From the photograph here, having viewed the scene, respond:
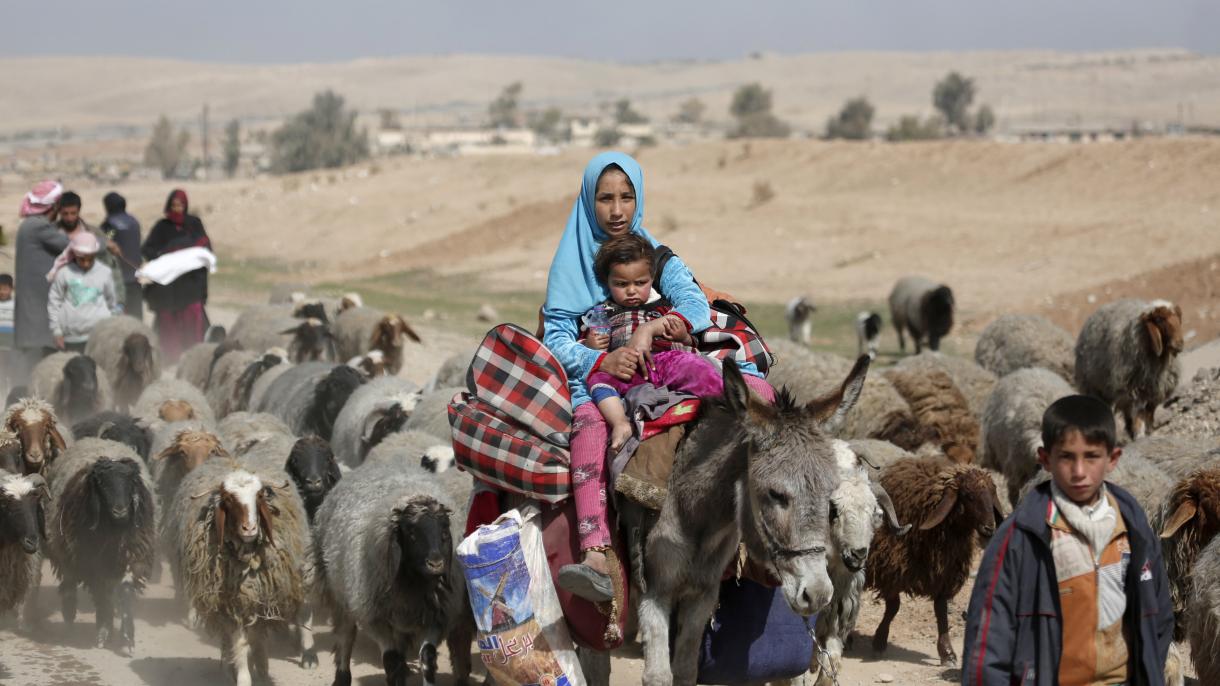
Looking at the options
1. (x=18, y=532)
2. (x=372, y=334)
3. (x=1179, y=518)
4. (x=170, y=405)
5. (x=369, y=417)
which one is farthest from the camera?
(x=372, y=334)

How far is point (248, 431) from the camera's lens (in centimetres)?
1001

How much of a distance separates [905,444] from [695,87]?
134411mm

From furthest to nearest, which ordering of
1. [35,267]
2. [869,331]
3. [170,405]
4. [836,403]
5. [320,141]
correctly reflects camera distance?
[320,141] → [869,331] → [35,267] → [170,405] → [836,403]

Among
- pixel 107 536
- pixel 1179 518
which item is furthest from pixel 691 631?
pixel 107 536

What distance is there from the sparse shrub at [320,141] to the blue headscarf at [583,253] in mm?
62396

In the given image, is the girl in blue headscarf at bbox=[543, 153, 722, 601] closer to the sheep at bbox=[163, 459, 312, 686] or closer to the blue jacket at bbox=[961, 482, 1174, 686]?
the blue jacket at bbox=[961, 482, 1174, 686]

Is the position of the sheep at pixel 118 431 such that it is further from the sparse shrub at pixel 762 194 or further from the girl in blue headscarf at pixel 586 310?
the sparse shrub at pixel 762 194

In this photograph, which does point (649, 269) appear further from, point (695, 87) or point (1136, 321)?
point (695, 87)

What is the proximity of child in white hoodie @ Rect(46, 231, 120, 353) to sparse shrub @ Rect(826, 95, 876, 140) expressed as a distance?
50851 mm

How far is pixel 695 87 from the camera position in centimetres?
14162

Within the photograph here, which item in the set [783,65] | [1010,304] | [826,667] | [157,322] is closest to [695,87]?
[783,65]

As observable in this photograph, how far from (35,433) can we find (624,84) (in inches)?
5892

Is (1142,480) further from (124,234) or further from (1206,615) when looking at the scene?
(124,234)

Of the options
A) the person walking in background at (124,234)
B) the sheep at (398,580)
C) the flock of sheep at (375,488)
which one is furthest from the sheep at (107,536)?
the person walking in background at (124,234)
